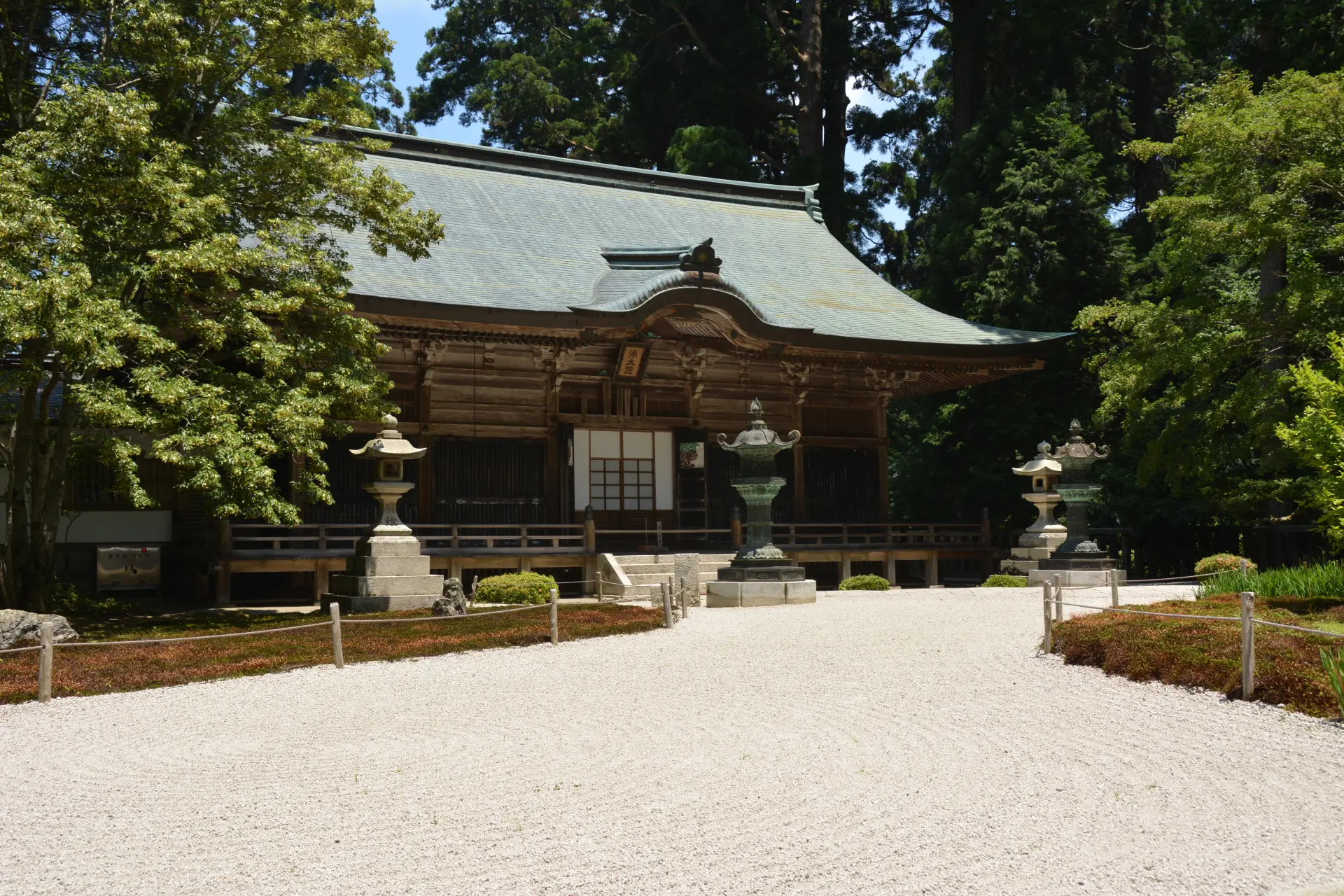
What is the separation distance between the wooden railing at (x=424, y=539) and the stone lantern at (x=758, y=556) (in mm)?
3214

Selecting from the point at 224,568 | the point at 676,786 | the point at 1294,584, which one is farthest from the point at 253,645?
the point at 1294,584

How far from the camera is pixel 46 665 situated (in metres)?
10.7

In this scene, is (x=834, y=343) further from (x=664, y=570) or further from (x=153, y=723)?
(x=153, y=723)

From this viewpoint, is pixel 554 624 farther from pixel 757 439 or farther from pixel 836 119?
pixel 836 119

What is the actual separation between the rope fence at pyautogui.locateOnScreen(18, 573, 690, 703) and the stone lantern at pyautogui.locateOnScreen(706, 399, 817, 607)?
32.0 inches

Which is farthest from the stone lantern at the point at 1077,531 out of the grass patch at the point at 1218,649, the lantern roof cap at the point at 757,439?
the grass patch at the point at 1218,649

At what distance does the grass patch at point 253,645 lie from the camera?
37.6 ft

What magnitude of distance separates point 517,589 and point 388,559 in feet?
6.33

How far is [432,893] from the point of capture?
5305 mm

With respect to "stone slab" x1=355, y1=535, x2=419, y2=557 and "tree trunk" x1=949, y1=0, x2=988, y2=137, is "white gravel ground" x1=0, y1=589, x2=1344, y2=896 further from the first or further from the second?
"tree trunk" x1=949, y1=0, x2=988, y2=137

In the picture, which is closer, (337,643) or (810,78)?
(337,643)

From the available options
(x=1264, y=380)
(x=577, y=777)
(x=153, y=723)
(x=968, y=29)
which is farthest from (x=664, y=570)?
(x=968, y=29)

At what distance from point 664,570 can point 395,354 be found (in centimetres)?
623

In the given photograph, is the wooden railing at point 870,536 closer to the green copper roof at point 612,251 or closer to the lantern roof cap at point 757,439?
the lantern roof cap at point 757,439
